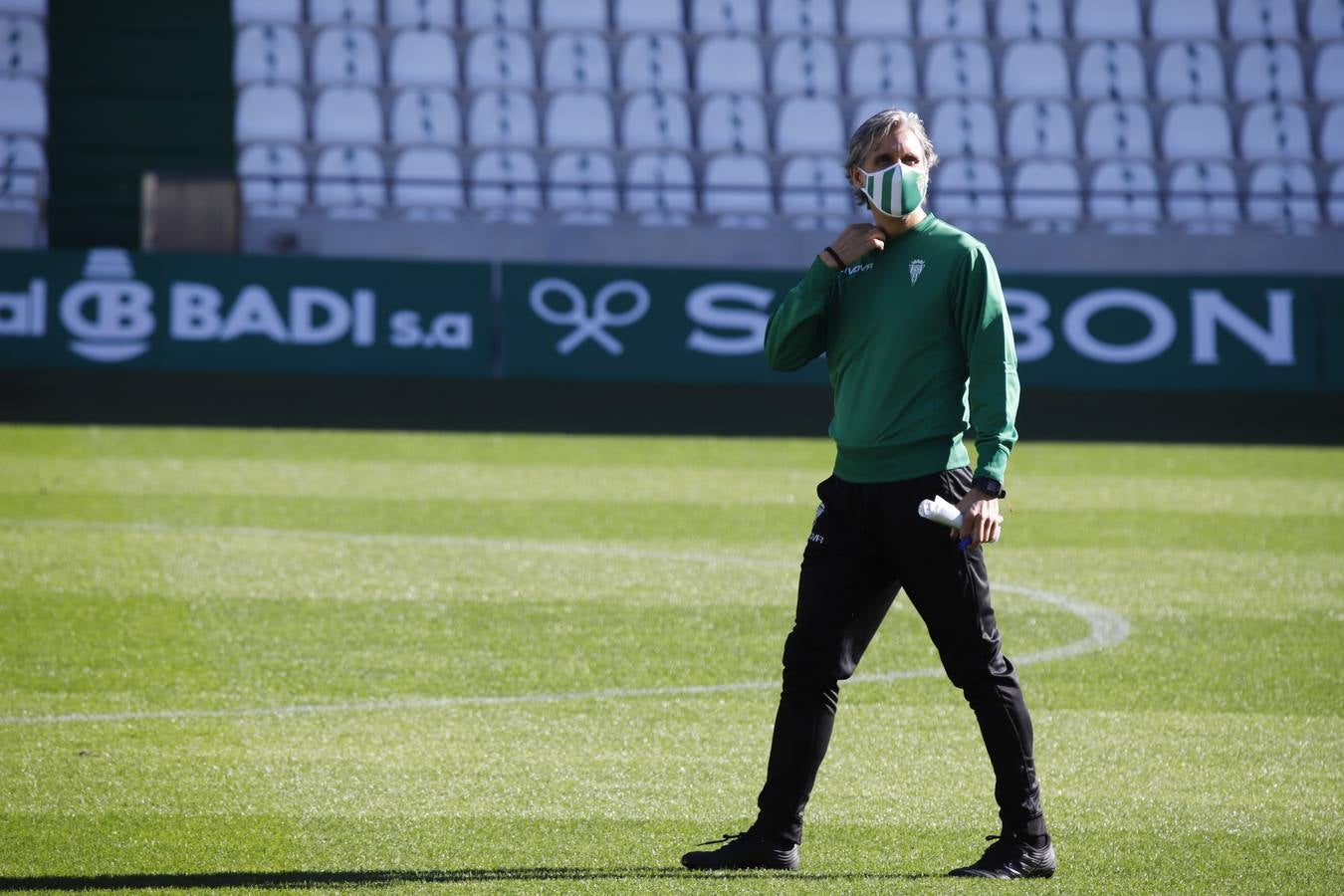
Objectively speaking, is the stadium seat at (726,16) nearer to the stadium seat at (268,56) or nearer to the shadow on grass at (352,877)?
the stadium seat at (268,56)

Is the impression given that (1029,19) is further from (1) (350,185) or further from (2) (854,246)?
(2) (854,246)

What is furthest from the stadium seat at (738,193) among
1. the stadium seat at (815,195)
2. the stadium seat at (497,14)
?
the stadium seat at (497,14)

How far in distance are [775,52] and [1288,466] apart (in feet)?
36.1

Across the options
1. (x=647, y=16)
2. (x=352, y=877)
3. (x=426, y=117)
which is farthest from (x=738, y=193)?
(x=352, y=877)

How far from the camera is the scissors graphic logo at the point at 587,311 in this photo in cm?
1741

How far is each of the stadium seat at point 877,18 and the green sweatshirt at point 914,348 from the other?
20.1m

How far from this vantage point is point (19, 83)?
69.5 feet

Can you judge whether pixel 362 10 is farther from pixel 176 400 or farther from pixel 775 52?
pixel 176 400

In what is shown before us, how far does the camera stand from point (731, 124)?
73.0ft

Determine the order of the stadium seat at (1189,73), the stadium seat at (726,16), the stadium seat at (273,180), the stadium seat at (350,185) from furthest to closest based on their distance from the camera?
the stadium seat at (726,16) → the stadium seat at (1189,73) → the stadium seat at (350,185) → the stadium seat at (273,180)

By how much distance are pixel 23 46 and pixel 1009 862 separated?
2043 cm

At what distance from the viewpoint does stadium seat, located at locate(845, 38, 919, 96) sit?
75.4ft

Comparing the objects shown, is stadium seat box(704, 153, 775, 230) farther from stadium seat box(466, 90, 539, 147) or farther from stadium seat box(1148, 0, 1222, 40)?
stadium seat box(1148, 0, 1222, 40)

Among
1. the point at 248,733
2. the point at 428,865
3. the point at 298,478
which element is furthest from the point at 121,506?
the point at 428,865
